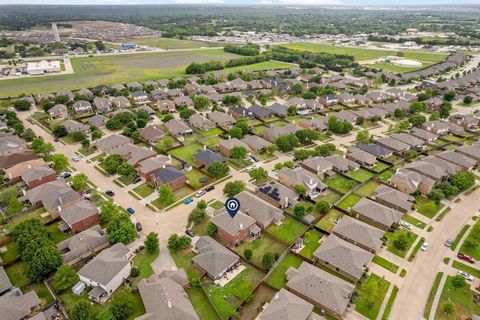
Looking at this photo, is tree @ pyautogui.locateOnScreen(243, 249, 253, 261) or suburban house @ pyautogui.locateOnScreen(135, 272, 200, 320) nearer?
suburban house @ pyautogui.locateOnScreen(135, 272, 200, 320)

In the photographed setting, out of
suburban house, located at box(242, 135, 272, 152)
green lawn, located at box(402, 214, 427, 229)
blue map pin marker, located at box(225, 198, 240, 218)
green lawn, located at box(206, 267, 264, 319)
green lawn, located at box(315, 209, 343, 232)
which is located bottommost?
green lawn, located at box(206, 267, 264, 319)

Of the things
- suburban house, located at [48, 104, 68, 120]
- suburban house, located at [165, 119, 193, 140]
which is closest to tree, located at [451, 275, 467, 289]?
suburban house, located at [165, 119, 193, 140]

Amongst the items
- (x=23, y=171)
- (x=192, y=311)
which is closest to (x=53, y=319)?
A: (x=192, y=311)

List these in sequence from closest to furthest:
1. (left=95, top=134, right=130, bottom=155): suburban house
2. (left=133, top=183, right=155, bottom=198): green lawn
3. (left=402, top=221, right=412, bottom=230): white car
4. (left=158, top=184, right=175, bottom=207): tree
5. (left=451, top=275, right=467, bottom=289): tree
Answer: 1. (left=451, top=275, right=467, bottom=289): tree
2. (left=402, top=221, right=412, bottom=230): white car
3. (left=158, top=184, right=175, bottom=207): tree
4. (left=133, top=183, right=155, bottom=198): green lawn
5. (left=95, top=134, right=130, bottom=155): suburban house

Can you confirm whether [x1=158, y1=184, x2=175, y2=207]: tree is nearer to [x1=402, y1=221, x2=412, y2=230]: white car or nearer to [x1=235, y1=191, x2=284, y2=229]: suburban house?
[x1=235, y1=191, x2=284, y2=229]: suburban house

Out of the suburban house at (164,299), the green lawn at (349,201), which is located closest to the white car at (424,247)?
the green lawn at (349,201)

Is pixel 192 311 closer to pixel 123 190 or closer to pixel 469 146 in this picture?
pixel 123 190

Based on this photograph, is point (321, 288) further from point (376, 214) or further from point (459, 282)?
point (376, 214)
